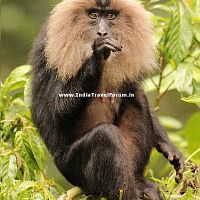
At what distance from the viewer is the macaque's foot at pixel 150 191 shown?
15.5 ft

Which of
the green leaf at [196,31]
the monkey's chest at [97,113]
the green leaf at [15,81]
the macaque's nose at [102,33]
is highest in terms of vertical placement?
the macaque's nose at [102,33]

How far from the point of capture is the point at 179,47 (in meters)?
5.11

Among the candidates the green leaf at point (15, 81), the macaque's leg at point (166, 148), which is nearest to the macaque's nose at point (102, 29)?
the green leaf at point (15, 81)

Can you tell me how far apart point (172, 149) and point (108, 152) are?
2.42 feet

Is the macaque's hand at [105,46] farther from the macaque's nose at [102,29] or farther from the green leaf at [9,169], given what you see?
the green leaf at [9,169]

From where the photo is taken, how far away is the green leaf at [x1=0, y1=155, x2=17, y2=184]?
13.5 feet

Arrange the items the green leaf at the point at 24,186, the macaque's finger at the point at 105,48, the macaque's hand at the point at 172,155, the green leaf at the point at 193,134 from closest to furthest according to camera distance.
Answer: the green leaf at the point at 24,186 → the macaque's finger at the point at 105,48 → the macaque's hand at the point at 172,155 → the green leaf at the point at 193,134

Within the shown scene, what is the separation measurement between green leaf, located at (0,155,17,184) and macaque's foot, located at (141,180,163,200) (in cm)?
84

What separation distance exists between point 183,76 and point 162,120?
47.1 inches

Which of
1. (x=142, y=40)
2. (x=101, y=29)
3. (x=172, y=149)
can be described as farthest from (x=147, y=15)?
(x=172, y=149)

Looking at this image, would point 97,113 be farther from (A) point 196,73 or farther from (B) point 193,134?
(B) point 193,134

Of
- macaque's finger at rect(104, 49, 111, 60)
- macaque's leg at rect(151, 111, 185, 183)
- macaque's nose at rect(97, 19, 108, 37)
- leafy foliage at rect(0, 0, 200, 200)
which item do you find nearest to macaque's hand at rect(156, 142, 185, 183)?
macaque's leg at rect(151, 111, 185, 183)

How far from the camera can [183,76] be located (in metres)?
5.11

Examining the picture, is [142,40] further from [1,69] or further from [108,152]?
[1,69]
